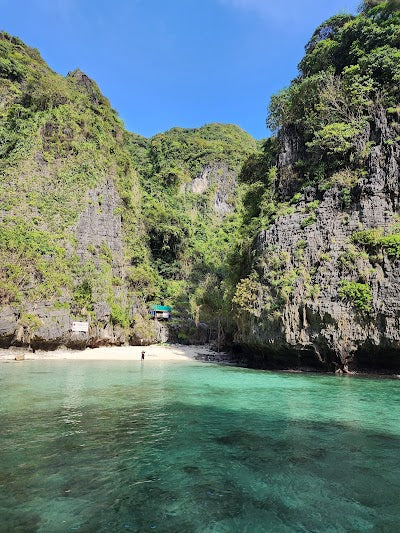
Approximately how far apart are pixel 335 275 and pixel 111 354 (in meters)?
21.5

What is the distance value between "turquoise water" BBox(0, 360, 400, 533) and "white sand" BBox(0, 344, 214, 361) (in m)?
17.5

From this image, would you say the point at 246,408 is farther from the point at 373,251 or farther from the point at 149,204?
the point at 149,204

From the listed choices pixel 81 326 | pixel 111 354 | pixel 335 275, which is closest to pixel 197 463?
pixel 335 275

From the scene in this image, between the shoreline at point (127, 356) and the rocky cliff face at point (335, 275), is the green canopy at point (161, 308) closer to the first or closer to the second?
the shoreline at point (127, 356)

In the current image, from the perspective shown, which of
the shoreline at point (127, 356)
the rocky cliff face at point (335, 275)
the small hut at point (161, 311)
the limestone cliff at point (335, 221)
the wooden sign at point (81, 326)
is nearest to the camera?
the rocky cliff face at point (335, 275)

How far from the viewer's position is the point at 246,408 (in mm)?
11930

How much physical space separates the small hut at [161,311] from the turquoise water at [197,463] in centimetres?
3077

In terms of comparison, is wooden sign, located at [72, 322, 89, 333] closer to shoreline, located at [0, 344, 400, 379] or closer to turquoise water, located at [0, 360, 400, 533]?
shoreline, located at [0, 344, 400, 379]

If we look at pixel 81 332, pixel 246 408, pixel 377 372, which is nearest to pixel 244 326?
pixel 377 372

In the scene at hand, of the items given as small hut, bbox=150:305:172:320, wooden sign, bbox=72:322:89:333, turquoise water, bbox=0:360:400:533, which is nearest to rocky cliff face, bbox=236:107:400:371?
turquoise water, bbox=0:360:400:533

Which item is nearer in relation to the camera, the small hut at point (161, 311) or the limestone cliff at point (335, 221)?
the limestone cliff at point (335, 221)

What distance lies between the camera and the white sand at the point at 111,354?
29453 millimetres

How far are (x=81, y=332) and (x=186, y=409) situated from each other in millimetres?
24093

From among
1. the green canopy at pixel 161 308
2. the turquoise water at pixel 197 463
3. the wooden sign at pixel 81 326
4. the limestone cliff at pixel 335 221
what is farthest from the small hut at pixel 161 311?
the turquoise water at pixel 197 463
